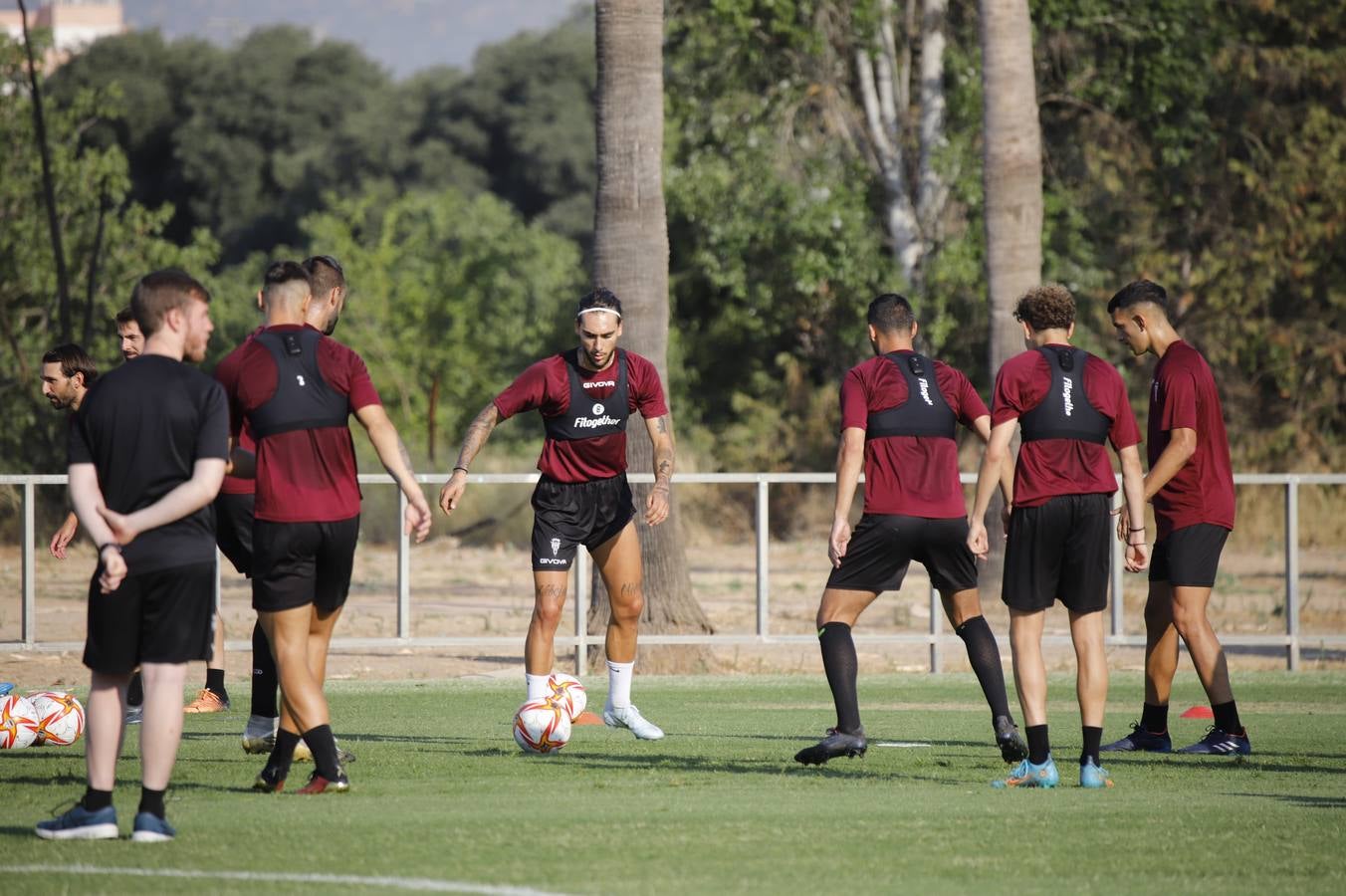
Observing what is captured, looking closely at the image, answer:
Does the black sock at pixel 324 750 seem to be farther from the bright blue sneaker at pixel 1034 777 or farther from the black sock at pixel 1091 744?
the black sock at pixel 1091 744

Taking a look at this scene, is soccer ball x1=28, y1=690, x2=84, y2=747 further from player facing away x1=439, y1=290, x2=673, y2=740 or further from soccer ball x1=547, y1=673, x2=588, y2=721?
soccer ball x1=547, y1=673, x2=588, y2=721

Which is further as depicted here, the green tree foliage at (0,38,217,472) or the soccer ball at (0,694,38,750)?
the green tree foliage at (0,38,217,472)

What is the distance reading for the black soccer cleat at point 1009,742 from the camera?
920 cm

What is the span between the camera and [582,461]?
33.4ft

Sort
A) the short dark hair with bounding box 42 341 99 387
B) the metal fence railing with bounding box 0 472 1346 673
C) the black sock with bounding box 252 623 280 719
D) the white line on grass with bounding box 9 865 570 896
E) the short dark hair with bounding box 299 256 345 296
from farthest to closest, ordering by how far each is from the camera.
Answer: the metal fence railing with bounding box 0 472 1346 673 < the short dark hair with bounding box 42 341 99 387 < the black sock with bounding box 252 623 280 719 < the short dark hair with bounding box 299 256 345 296 < the white line on grass with bounding box 9 865 570 896

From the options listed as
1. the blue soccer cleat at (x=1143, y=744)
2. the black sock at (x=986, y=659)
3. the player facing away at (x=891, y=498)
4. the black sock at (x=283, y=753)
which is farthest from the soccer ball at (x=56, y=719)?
the blue soccer cleat at (x=1143, y=744)

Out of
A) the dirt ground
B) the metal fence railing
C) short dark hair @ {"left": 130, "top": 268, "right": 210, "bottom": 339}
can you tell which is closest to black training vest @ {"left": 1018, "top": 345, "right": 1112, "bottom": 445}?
short dark hair @ {"left": 130, "top": 268, "right": 210, "bottom": 339}

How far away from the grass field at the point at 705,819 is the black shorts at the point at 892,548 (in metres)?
0.98

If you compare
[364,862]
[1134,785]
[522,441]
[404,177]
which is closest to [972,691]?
[1134,785]

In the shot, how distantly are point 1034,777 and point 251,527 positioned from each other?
14.8 feet

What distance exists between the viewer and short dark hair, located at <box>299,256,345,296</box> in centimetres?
891

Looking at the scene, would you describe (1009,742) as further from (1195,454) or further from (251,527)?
(251,527)

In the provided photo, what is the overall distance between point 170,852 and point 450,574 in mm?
21758

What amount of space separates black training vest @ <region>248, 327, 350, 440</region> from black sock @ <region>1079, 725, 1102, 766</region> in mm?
3775
